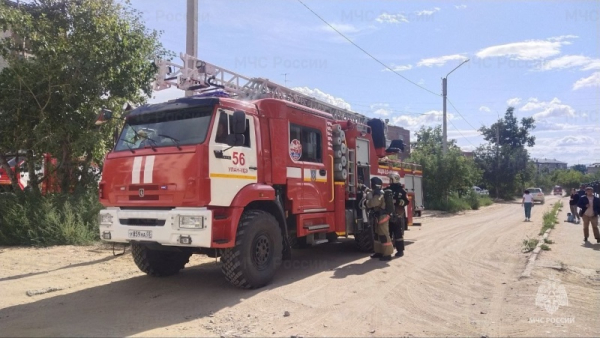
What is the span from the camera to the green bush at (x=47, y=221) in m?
11.0

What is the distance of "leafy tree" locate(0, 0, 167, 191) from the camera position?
11.7 m

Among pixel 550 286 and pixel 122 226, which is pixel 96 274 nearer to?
pixel 122 226

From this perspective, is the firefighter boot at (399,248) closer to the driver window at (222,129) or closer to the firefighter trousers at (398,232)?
the firefighter trousers at (398,232)

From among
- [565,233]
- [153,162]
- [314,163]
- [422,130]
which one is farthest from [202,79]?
[422,130]

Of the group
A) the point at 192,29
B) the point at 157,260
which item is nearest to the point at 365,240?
the point at 157,260

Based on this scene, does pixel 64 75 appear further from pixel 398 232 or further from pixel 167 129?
pixel 398 232

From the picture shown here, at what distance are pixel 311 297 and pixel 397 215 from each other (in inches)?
164

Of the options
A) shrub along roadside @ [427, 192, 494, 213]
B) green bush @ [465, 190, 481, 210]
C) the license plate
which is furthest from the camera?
green bush @ [465, 190, 481, 210]

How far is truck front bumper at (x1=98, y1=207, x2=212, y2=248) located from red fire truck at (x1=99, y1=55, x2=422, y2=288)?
0.05 feet

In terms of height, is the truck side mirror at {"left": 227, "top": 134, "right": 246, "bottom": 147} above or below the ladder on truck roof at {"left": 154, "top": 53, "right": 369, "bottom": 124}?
below

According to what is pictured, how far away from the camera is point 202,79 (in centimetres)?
1118

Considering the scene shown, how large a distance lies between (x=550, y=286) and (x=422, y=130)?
3888 cm

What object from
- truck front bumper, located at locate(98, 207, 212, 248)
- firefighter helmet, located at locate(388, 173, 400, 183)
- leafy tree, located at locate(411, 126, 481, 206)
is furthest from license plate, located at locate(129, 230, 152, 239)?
leafy tree, located at locate(411, 126, 481, 206)

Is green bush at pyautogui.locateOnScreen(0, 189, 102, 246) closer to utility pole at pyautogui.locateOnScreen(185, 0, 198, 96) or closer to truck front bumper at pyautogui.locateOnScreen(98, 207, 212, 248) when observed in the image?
utility pole at pyautogui.locateOnScreen(185, 0, 198, 96)
